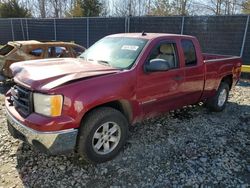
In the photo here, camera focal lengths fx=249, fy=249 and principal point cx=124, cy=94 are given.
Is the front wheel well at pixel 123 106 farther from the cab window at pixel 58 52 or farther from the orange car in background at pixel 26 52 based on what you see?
the cab window at pixel 58 52

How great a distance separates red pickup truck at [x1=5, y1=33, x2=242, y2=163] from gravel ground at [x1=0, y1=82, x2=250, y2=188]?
12.5 inches

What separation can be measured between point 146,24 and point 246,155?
11.1 meters

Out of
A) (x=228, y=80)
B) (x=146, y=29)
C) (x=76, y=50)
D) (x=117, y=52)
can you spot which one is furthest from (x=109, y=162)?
(x=146, y=29)

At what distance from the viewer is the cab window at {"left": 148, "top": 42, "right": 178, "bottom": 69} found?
14.1 feet

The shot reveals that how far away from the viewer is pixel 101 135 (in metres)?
3.57

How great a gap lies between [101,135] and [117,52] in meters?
1.51

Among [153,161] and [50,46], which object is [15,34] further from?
[153,161]

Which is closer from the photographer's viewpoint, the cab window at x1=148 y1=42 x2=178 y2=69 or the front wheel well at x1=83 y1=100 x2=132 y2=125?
the front wheel well at x1=83 y1=100 x2=132 y2=125

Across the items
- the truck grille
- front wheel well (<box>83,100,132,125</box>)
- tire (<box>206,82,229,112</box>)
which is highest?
the truck grille

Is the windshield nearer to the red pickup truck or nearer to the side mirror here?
the red pickup truck

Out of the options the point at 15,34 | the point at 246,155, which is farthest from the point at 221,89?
the point at 15,34

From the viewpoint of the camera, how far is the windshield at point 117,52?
3986 mm

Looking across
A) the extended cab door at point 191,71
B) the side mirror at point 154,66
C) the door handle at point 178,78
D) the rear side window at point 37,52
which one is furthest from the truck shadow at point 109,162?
the rear side window at point 37,52

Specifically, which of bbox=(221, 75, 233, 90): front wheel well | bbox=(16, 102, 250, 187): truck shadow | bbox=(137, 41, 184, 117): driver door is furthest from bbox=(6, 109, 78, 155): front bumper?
bbox=(221, 75, 233, 90): front wheel well
